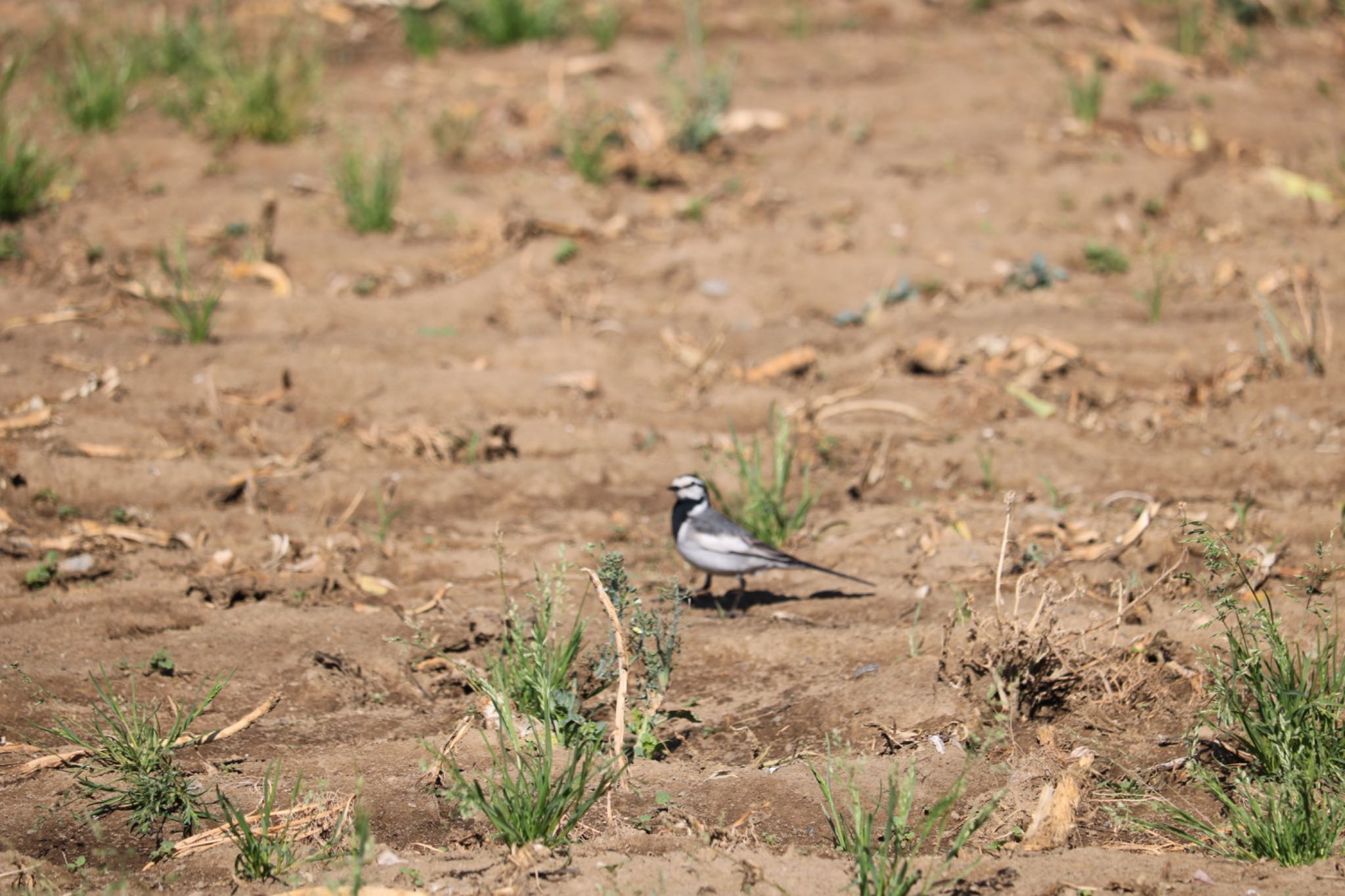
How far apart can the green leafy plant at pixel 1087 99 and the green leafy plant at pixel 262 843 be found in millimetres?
6753

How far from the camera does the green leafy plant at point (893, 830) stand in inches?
112

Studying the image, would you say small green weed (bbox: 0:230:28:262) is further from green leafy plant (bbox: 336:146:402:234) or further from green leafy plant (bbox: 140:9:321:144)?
green leafy plant (bbox: 336:146:402:234)

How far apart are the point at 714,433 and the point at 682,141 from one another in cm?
286

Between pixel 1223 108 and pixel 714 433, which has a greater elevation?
pixel 1223 108

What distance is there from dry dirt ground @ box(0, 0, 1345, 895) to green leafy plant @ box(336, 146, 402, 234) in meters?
0.14

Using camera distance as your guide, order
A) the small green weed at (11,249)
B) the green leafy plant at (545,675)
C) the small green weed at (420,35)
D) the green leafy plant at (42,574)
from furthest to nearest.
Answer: the small green weed at (420,35), the small green weed at (11,249), the green leafy plant at (42,574), the green leafy plant at (545,675)

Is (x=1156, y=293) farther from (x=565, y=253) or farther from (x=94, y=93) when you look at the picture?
(x=94, y=93)

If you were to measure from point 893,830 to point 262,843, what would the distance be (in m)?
1.69

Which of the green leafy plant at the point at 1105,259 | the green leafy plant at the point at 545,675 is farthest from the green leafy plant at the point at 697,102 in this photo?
the green leafy plant at the point at 545,675

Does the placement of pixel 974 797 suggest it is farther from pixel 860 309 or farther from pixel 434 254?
pixel 434 254

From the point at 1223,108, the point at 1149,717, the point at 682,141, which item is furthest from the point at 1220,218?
the point at 1149,717

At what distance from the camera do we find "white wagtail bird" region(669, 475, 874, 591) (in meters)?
4.62

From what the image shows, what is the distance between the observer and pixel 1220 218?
701cm

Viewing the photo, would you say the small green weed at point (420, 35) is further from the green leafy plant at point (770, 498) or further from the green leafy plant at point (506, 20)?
the green leafy plant at point (770, 498)
